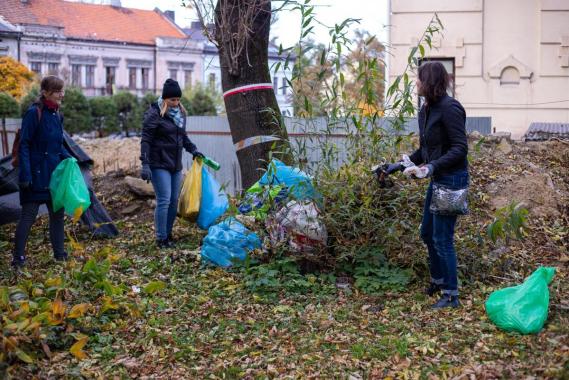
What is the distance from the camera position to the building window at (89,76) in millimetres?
53531

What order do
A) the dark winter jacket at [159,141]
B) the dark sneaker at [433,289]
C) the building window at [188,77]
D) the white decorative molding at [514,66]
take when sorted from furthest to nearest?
the building window at [188,77]
the white decorative molding at [514,66]
the dark winter jacket at [159,141]
the dark sneaker at [433,289]

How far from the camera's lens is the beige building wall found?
51.4 ft

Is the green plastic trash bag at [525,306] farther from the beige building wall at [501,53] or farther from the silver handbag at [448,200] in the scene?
the beige building wall at [501,53]

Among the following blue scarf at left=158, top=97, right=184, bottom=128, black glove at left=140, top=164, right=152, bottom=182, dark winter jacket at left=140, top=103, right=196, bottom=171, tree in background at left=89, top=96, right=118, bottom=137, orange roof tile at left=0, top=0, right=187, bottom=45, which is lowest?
black glove at left=140, top=164, right=152, bottom=182

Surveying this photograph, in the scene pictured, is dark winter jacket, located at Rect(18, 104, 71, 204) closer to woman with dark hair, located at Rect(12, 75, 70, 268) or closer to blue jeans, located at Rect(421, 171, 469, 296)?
woman with dark hair, located at Rect(12, 75, 70, 268)

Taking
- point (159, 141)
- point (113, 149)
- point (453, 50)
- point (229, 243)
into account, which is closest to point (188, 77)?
point (113, 149)

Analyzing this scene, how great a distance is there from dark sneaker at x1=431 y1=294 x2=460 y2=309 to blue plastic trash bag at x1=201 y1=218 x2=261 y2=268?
66.9 inches

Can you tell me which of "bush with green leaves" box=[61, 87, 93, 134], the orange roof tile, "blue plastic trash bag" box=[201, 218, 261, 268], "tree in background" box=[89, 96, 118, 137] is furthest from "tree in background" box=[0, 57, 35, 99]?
"blue plastic trash bag" box=[201, 218, 261, 268]

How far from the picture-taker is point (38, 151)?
6.65 m

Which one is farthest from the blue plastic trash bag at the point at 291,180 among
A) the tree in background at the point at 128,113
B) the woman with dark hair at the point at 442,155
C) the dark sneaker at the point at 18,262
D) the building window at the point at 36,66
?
the building window at the point at 36,66

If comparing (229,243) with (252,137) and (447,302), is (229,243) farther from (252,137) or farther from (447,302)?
(447,302)

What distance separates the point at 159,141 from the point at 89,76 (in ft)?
159

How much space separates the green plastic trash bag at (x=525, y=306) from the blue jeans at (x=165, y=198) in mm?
3616

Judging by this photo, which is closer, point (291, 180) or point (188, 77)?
point (291, 180)
